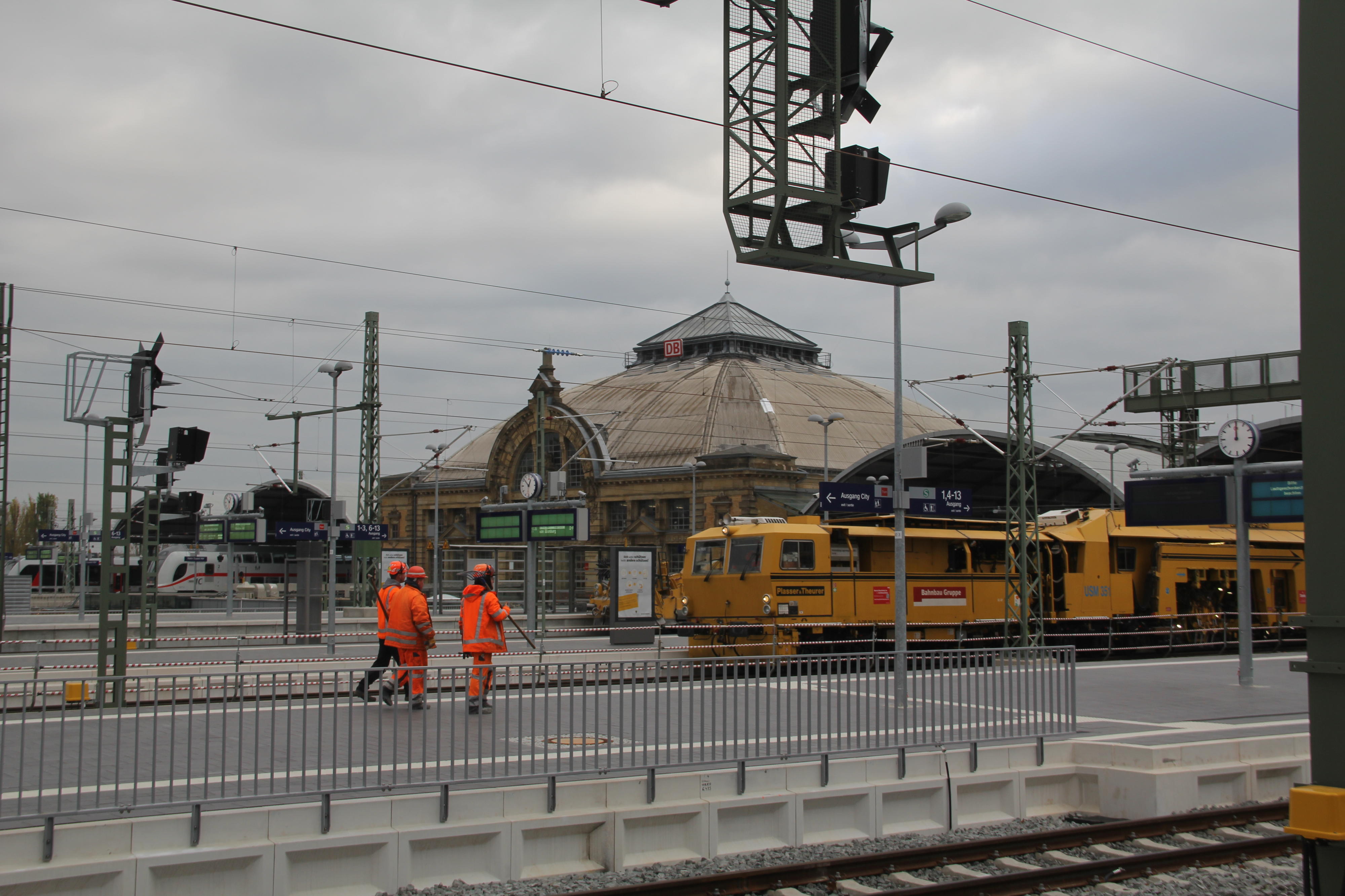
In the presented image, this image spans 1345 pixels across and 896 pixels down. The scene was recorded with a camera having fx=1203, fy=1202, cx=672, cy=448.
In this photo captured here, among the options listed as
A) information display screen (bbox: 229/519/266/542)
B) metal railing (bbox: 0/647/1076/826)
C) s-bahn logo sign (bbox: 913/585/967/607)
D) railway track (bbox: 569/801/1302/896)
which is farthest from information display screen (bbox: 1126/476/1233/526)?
information display screen (bbox: 229/519/266/542)

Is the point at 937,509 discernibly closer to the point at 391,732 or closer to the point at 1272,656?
the point at 1272,656

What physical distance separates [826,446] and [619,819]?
37826 mm

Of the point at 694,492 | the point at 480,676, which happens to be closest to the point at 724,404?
the point at 694,492

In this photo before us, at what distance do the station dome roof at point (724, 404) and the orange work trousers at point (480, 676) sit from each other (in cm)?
5218

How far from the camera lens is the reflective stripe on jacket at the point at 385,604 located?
565 inches

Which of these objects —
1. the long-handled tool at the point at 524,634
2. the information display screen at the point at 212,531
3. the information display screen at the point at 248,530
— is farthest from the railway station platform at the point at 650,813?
the information display screen at the point at 212,531

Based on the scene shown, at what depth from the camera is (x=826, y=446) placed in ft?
155

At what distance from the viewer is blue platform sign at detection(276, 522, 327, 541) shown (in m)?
34.3

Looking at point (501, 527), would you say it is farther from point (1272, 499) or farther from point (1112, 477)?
point (1112, 477)

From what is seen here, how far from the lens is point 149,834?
28.6 feet

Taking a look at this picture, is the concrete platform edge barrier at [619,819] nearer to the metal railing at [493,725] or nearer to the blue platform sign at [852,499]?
the metal railing at [493,725]

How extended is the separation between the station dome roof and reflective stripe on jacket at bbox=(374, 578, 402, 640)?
51.4 metres

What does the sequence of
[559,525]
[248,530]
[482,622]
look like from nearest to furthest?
[482,622], [559,525], [248,530]

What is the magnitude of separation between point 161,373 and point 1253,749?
47.3 feet
